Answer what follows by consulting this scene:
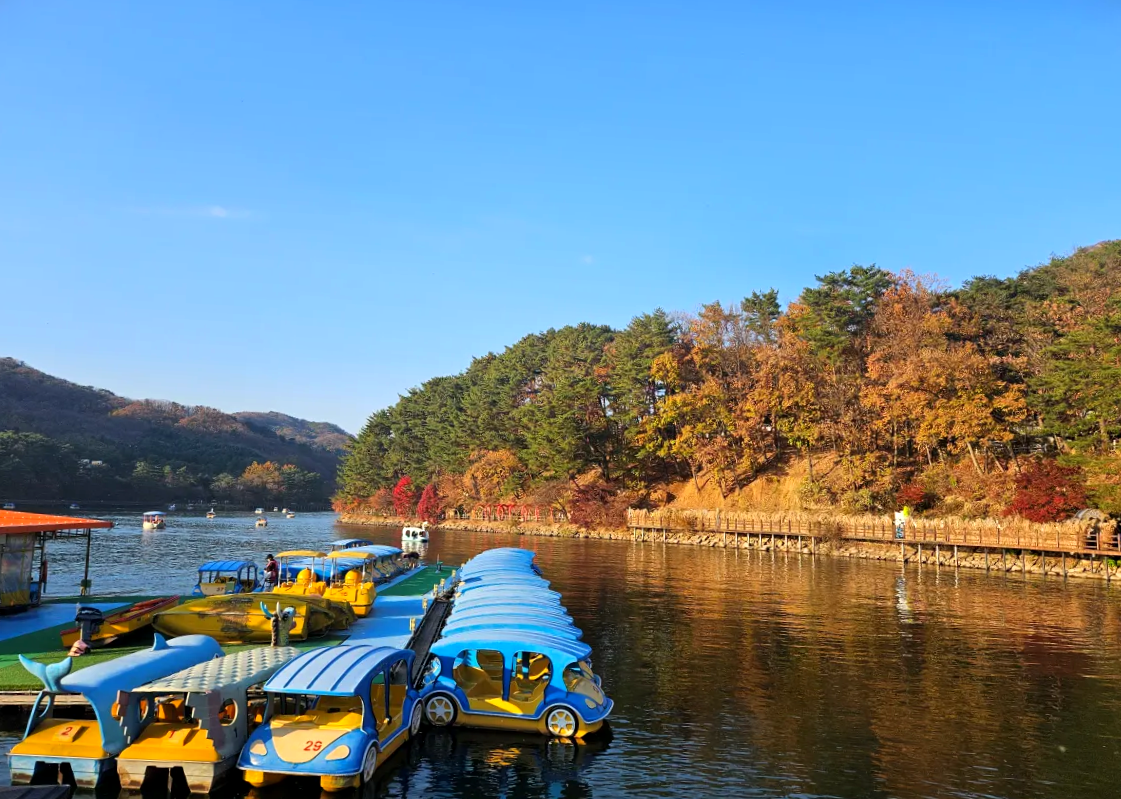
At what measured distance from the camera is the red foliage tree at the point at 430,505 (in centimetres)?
11638

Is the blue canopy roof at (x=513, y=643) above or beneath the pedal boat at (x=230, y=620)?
above

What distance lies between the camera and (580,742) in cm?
1822

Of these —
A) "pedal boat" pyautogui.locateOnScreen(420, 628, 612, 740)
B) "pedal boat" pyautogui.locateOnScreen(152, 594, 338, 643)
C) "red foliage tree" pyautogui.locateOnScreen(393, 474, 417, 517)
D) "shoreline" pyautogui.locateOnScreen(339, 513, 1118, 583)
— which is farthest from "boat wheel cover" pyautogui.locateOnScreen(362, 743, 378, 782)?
"red foliage tree" pyautogui.locateOnScreen(393, 474, 417, 517)

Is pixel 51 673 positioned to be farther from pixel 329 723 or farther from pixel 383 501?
pixel 383 501

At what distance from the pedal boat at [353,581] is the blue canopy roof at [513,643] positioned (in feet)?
37.3

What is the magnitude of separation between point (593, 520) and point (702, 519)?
50.1 feet

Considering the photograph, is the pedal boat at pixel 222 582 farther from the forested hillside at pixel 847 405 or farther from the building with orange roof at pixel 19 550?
the forested hillside at pixel 847 405

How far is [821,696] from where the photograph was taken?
22312mm

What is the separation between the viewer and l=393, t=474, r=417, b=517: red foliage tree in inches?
4860

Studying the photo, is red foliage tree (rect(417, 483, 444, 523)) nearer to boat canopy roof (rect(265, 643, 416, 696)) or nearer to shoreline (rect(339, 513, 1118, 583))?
shoreline (rect(339, 513, 1118, 583))

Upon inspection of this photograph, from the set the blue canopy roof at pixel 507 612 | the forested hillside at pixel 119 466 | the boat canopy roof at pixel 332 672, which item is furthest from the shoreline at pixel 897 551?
the forested hillside at pixel 119 466

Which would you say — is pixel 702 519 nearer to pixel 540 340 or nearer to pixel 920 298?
pixel 920 298

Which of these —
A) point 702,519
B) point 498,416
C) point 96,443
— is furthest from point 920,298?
point 96,443

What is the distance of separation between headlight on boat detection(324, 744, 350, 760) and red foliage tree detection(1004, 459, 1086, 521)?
5576 cm
